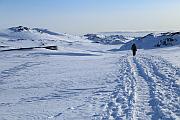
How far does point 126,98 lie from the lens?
1100 cm

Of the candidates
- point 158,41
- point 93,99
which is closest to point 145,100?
point 93,99

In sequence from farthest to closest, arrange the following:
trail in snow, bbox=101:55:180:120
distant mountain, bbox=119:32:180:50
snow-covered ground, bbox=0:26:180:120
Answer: distant mountain, bbox=119:32:180:50
snow-covered ground, bbox=0:26:180:120
trail in snow, bbox=101:55:180:120

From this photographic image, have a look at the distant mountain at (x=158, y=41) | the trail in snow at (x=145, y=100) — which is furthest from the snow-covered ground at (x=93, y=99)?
the distant mountain at (x=158, y=41)

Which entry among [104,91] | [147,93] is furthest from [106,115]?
[104,91]

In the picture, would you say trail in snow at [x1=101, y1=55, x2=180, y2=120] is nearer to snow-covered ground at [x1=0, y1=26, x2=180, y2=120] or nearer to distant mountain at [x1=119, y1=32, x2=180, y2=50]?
snow-covered ground at [x1=0, y1=26, x2=180, y2=120]

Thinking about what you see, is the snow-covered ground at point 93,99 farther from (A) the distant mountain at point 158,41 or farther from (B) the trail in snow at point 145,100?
(A) the distant mountain at point 158,41

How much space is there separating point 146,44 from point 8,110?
145541 millimetres

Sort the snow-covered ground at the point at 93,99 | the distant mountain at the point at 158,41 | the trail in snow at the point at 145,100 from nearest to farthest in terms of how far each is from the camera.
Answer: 1. the trail in snow at the point at 145,100
2. the snow-covered ground at the point at 93,99
3. the distant mountain at the point at 158,41

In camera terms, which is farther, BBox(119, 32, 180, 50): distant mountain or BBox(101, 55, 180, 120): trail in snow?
BBox(119, 32, 180, 50): distant mountain

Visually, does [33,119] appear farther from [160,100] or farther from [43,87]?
[43,87]

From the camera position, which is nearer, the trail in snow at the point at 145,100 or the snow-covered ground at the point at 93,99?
the trail in snow at the point at 145,100

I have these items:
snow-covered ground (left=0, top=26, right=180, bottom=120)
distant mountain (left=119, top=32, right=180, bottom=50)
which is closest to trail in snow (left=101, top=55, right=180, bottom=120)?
snow-covered ground (left=0, top=26, right=180, bottom=120)

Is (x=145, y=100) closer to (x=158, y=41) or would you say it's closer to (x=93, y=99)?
(x=93, y=99)

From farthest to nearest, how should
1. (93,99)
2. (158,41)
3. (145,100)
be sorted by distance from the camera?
(158,41), (93,99), (145,100)
